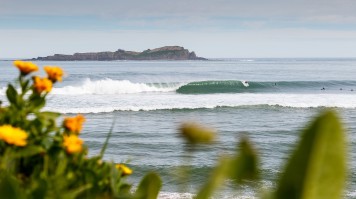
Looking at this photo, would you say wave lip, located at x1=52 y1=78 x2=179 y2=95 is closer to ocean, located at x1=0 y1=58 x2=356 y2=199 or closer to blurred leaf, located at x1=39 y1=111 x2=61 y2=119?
ocean, located at x1=0 y1=58 x2=356 y2=199

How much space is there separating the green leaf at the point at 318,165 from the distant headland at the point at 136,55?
12049 centimetres

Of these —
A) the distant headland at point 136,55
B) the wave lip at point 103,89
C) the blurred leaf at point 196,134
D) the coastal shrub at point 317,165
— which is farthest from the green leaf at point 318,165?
the distant headland at point 136,55

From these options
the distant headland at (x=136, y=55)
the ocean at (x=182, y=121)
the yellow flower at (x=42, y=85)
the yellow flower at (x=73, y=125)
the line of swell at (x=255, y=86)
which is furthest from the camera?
the distant headland at (x=136, y=55)

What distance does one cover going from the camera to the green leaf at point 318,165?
33 centimetres

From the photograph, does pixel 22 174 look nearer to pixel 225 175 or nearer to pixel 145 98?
pixel 225 175

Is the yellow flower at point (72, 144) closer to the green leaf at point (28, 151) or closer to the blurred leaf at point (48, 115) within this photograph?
the green leaf at point (28, 151)

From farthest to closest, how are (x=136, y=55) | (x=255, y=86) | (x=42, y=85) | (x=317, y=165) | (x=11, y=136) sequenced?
(x=136, y=55), (x=255, y=86), (x=42, y=85), (x=11, y=136), (x=317, y=165)

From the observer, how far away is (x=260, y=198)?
44 cm

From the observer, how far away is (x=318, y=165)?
343mm

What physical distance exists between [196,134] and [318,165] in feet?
0.50

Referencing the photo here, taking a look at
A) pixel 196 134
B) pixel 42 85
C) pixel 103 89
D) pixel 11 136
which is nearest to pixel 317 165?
pixel 196 134

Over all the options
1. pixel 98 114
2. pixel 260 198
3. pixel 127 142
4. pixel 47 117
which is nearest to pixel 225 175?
pixel 260 198

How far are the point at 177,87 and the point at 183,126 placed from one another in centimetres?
3511

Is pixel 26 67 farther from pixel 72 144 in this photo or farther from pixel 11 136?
pixel 11 136
